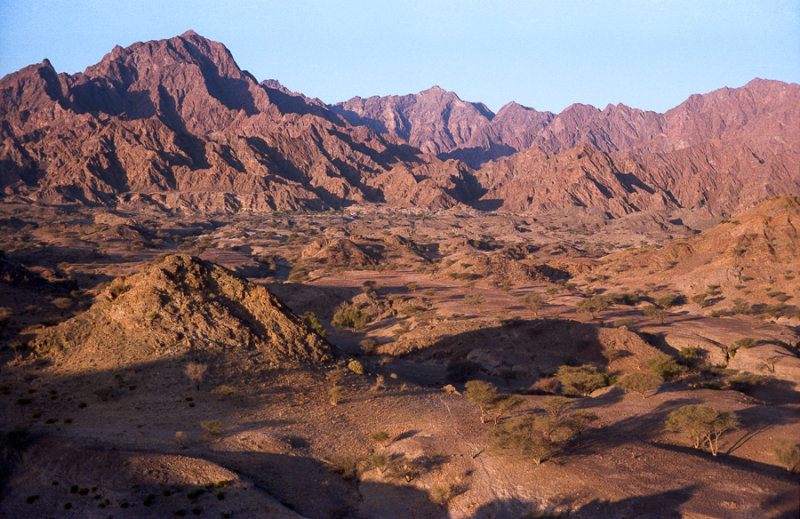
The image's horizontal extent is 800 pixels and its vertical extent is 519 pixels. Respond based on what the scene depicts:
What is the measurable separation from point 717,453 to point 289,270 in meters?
77.4

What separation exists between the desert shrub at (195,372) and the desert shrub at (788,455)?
23422mm

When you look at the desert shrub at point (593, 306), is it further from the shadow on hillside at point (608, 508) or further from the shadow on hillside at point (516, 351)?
the shadow on hillside at point (608, 508)

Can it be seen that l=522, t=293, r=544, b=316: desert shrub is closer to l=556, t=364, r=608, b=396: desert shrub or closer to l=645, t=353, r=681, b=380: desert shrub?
l=645, t=353, r=681, b=380: desert shrub

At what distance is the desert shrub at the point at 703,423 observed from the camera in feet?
61.9

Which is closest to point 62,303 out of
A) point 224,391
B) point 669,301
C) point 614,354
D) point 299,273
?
point 224,391

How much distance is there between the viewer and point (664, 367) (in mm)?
32656

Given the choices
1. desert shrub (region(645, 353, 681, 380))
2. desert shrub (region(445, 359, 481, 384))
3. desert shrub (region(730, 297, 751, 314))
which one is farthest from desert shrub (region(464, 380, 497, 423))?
desert shrub (region(730, 297, 751, 314))

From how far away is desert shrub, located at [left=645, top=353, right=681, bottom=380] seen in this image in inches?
1283

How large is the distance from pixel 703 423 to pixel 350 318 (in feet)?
126

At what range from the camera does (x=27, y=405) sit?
66.5 ft

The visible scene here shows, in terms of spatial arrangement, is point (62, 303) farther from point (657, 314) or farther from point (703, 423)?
point (657, 314)

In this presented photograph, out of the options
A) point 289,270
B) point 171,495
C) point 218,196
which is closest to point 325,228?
point 218,196

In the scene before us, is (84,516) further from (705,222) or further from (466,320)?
(705,222)

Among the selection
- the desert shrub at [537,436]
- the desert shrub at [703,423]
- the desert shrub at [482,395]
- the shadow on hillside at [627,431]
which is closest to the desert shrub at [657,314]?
the shadow on hillside at [627,431]
